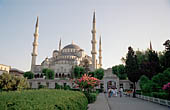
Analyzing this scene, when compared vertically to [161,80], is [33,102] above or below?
below

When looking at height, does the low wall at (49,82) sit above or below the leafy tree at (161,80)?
below

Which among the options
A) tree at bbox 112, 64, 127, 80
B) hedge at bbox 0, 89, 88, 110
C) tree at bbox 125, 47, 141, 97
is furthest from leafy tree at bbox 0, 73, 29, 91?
tree at bbox 112, 64, 127, 80

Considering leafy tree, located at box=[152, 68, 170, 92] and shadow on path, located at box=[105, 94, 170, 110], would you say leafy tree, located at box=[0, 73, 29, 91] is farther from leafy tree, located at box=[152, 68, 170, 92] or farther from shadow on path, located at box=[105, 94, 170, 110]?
leafy tree, located at box=[152, 68, 170, 92]

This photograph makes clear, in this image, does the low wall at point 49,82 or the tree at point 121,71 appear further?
the low wall at point 49,82

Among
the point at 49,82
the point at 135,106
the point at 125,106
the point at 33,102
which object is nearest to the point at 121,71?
the point at 49,82

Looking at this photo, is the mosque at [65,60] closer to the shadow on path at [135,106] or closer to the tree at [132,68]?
the tree at [132,68]

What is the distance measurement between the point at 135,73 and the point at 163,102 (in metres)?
9.54

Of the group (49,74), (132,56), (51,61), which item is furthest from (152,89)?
(51,61)

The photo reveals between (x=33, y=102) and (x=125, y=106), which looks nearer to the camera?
(x=33, y=102)

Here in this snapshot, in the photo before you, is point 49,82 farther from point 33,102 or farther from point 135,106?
point 33,102

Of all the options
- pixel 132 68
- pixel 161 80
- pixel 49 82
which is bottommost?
pixel 49 82

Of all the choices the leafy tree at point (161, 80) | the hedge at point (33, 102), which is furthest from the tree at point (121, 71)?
the hedge at point (33, 102)

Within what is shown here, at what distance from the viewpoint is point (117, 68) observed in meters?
40.3

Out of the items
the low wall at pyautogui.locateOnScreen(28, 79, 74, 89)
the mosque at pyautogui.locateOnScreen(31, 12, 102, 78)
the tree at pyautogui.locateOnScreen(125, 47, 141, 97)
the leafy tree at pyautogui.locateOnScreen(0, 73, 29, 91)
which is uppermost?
the mosque at pyautogui.locateOnScreen(31, 12, 102, 78)
